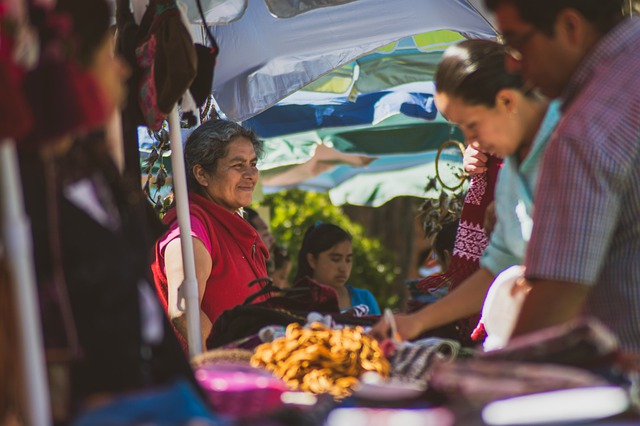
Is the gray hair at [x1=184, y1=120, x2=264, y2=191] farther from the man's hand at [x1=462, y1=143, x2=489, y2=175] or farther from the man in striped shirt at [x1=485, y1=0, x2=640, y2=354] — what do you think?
the man in striped shirt at [x1=485, y1=0, x2=640, y2=354]

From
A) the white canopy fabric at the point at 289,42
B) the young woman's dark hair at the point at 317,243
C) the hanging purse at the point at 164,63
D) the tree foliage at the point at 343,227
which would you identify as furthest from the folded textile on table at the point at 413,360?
the tree foliage at the point at 343,227

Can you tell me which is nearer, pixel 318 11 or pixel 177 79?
pixel 177 79

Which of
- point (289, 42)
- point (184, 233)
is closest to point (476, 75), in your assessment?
point (184, 233)

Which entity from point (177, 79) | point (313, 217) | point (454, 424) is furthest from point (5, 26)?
point (313, 217)

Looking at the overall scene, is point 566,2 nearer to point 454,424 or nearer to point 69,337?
point 454,424

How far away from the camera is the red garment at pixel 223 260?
455 cm

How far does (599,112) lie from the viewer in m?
2.17

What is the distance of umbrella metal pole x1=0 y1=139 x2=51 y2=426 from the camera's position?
66.9 inches

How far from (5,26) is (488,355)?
116 cm

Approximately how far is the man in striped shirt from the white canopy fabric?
10.9 feet

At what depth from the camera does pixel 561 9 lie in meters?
2.23

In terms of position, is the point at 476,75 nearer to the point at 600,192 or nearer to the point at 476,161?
the point at 600,192

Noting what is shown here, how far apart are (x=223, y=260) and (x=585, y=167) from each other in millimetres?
2741

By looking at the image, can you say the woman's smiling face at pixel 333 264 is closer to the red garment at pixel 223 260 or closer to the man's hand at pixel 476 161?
the red garment at pixel 223 260
